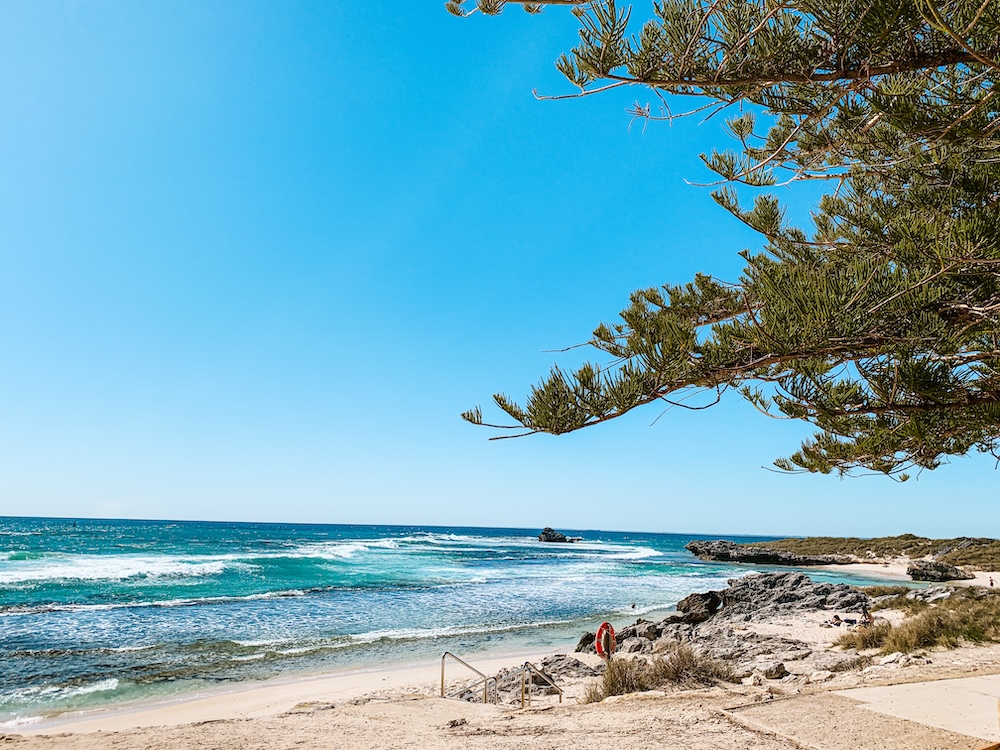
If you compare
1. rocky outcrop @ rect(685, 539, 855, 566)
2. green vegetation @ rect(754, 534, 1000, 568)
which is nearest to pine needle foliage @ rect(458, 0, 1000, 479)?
green vegetation @ rect(754, 534, 1000, 568)

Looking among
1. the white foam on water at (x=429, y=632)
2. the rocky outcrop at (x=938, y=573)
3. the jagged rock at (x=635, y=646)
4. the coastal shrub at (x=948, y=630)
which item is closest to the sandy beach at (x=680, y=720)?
the coastal shrub at (x=948, y=630)

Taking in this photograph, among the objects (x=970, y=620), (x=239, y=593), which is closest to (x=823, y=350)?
(x=970, y=620)

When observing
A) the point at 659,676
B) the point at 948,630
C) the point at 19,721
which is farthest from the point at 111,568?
the point at 948,630

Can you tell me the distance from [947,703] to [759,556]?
4386cm

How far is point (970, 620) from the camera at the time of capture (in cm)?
928

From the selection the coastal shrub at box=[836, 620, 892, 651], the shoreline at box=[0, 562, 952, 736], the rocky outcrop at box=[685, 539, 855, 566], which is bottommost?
the rocky outcrop at box=[685, 539, 855, 566]

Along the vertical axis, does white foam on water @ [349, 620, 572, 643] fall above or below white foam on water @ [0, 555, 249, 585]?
above

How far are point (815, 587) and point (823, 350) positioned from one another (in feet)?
59.6

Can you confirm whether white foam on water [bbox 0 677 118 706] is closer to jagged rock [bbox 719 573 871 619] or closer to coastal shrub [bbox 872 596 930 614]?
jagged rock [bbox 719 573 871 619]

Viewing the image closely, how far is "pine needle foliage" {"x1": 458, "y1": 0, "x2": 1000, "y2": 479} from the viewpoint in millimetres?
2746

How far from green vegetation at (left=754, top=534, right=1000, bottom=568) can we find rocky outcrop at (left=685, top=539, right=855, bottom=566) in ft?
11.0

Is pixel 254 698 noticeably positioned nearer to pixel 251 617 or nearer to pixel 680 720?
pixel 680 720

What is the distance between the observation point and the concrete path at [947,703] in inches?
172

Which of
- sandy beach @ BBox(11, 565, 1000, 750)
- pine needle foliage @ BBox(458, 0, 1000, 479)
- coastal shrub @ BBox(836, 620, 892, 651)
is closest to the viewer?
pine needle foliage @ BBox(458, 0, 1000, 479)
